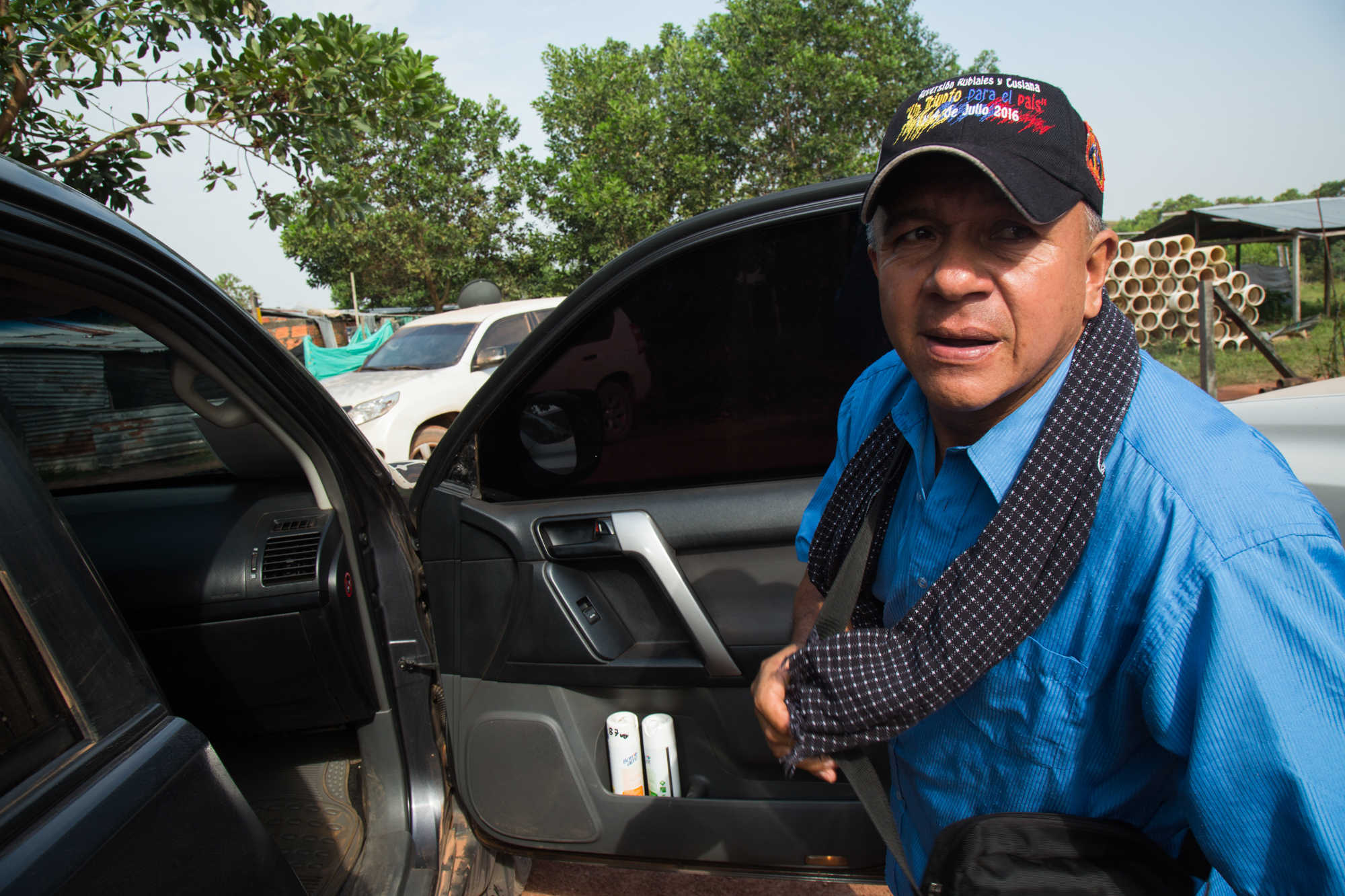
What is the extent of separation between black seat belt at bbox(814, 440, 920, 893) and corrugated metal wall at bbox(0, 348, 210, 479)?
1877 mm

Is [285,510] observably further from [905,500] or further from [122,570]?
[905,500]

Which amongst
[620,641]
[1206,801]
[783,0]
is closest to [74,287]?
[620,641]

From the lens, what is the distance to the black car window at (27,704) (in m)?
0.94

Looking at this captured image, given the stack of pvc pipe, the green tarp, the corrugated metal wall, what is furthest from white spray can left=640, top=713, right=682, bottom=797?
the stack of pvc pipe

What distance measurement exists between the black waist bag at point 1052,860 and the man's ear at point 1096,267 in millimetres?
643

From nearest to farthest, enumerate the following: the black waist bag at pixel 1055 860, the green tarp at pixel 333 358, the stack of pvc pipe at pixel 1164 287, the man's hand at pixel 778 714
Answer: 1. the black waist bag at pixel 1055 860
2. the man's hand at pixel 778 714
3. the stack of pvc pipe at pixel 1164 287
4. the green tarp at pixel 333 358

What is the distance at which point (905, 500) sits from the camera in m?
1.23

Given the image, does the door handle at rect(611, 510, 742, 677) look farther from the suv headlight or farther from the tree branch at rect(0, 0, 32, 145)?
the suv headlight

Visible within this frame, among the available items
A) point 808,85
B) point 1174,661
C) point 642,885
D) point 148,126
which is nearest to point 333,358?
point 148,126

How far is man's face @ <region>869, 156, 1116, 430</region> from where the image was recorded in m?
0.99

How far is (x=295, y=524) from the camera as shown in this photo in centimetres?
210

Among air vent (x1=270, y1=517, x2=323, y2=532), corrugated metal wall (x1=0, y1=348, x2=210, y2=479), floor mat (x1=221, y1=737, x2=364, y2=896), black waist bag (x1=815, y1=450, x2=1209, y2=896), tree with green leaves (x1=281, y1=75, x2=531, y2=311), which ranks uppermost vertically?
tree with green leaves (x1=281, y1=75, x2=531, y2=311)

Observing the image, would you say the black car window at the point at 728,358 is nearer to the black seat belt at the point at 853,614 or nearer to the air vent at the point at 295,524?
the air vent at the point at 295,524

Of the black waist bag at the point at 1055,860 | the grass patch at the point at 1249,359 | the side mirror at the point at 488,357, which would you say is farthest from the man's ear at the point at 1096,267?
the grass patch at the point at 1249,359
